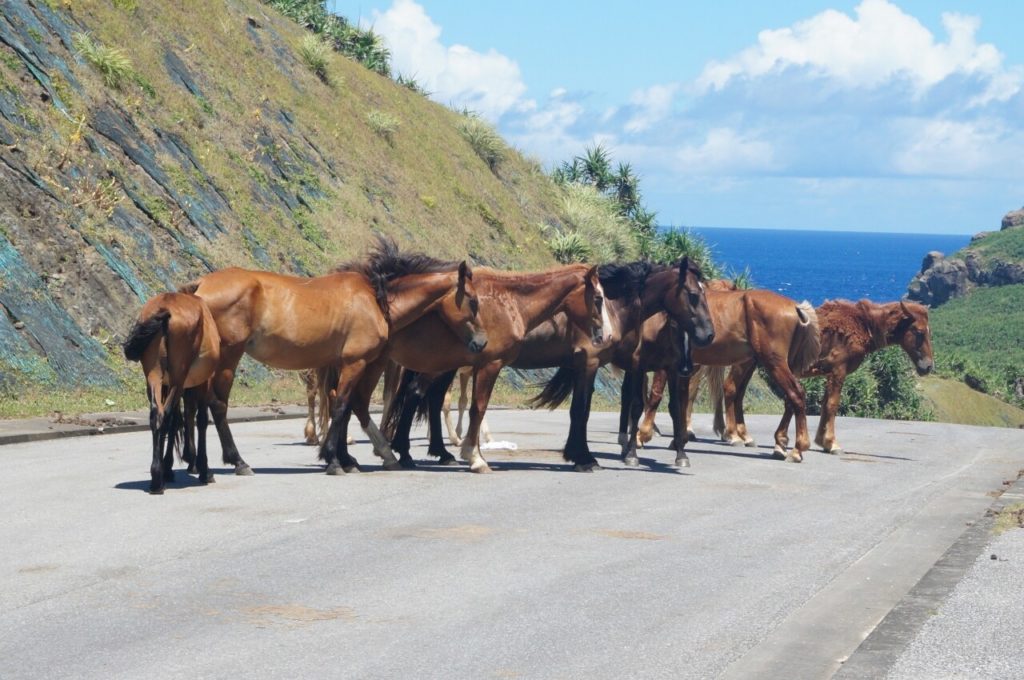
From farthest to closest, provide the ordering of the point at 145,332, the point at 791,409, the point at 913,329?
the point at 913,329, the point at 791,409, the point at 145,332

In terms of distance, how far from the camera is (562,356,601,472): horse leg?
15.9m

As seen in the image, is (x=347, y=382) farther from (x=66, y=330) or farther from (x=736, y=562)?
(x=66, y=330)

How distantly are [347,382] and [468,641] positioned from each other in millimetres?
6744

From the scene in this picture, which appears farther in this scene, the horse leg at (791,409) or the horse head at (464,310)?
the horse leg at (791,409)

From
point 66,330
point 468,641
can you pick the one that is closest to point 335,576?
point 468,641

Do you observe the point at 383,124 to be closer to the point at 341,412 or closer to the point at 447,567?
the point at 341,412

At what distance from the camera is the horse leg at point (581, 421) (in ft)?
52.1

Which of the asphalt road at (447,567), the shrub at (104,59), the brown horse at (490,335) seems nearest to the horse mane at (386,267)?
the brown horse at (490,335)

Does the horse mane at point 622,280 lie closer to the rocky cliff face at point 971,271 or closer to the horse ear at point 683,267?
the horse ear at point 683,267

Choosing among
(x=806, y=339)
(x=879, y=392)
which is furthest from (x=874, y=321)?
(x=879, y=392)

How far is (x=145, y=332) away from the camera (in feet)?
40.0

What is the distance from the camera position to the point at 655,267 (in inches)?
699

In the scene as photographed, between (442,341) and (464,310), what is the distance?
1.59ft

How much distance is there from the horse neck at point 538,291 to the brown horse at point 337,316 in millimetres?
715
